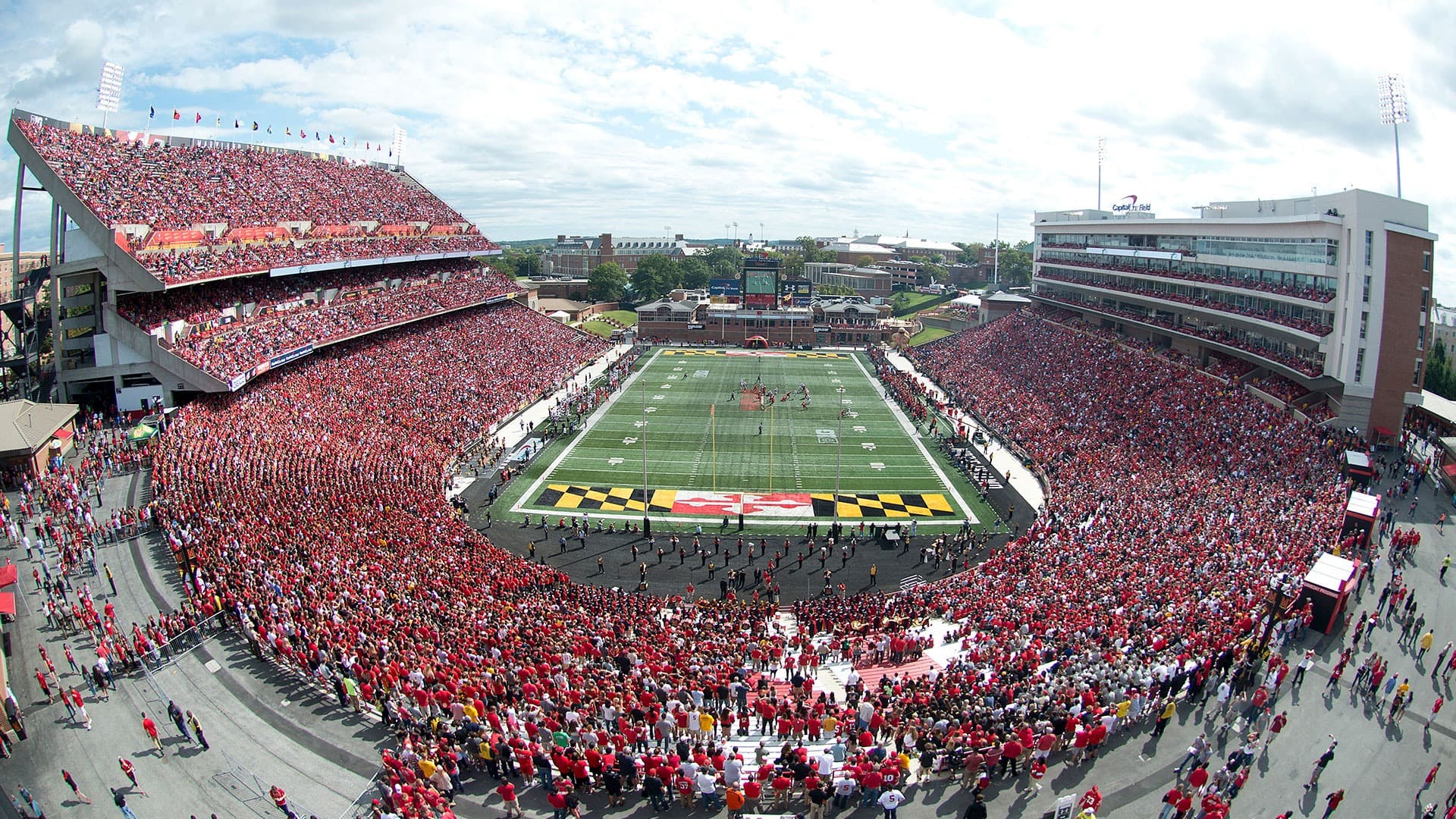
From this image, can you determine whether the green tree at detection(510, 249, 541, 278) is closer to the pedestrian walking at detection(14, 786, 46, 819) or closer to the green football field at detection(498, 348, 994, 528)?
the green football field at detection(498, 348, 994, 528)

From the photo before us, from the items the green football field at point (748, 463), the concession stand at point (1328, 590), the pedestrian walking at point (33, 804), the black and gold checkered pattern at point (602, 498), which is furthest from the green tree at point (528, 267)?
the concession stand at point (1328, 590)

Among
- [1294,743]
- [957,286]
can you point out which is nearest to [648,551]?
[1294,743]

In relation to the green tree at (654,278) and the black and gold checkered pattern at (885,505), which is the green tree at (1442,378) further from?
the green tree at (654,278)

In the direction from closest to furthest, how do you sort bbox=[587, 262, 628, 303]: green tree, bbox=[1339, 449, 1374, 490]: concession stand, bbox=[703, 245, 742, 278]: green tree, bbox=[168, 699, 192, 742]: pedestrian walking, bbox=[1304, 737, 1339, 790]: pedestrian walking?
1. bbox=[1304, 737, 1339, 790]: pedestrian walking
2. bbox=[168, 699, 192, 742]: pedestrian walking
3. bbox=[1339, 449, 1374, 490]: concession stand
4. bbox=[587, 262, 628, 303]: green tree
5. bbox=[703, 245, 742, 278]: green tree

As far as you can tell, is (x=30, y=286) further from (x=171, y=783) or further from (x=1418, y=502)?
(x=1418, y=502)

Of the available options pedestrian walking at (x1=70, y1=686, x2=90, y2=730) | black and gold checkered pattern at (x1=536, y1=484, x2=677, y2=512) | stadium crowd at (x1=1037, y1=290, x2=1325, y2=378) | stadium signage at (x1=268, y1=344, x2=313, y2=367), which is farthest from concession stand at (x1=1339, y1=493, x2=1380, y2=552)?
stadium signage at (x1=268, y1=344, x2=313, y2=367)

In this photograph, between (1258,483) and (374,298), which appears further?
(374,298)

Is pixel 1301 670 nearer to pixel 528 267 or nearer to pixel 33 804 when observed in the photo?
pixel 33 804
